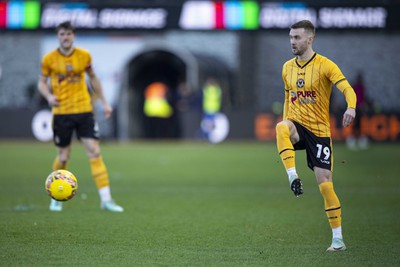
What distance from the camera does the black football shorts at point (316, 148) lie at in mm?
8031

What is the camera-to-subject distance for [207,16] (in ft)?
85.3

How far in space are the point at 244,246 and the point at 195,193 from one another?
5.45 meters

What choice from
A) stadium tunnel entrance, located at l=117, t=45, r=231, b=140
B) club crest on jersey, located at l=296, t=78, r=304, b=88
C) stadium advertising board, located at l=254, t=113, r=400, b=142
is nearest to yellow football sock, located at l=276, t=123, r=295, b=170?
club crest on jersey, located at l=296, t=78, r=304, b=88

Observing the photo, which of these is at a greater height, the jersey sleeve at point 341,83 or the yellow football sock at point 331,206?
the jersey sleeve at point 341,83

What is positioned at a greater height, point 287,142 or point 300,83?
point 300,83

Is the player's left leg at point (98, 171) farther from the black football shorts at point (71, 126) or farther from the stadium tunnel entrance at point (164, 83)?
the stadium tunnel entrance at point (164, 83)

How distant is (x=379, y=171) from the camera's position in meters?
17.7

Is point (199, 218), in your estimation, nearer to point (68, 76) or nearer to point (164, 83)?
point (68, 76)

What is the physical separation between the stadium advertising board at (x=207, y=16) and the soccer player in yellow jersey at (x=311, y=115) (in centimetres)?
1774

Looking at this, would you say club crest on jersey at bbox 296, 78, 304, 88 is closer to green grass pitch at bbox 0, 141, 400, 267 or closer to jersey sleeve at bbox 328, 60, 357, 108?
jersey sleeve at bbox 328, 60, 357, 108

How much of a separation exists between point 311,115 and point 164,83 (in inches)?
951

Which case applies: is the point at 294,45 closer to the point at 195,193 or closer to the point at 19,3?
the point at 195,193

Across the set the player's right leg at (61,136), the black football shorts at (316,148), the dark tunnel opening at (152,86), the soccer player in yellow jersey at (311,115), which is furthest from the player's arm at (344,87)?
the dark tunnel opening at (152,86)

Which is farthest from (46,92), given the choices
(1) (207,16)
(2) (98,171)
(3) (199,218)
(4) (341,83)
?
(1) (207,16)
